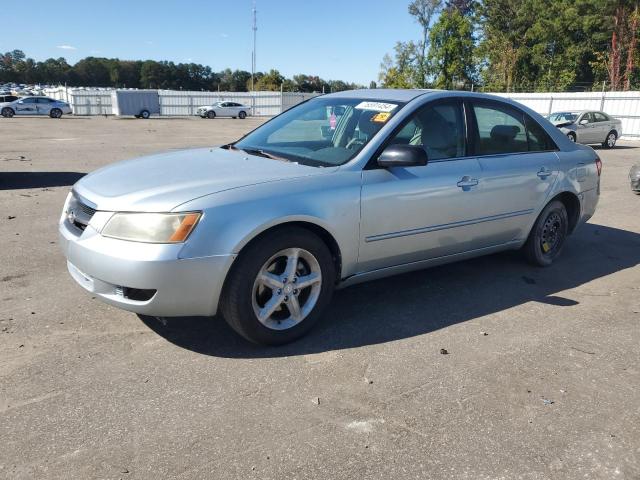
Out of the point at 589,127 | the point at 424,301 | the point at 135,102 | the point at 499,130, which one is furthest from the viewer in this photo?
the point at 135,102

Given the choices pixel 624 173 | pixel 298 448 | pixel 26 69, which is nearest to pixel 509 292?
pixel 298 448

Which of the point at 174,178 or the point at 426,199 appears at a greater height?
the point at 174,178

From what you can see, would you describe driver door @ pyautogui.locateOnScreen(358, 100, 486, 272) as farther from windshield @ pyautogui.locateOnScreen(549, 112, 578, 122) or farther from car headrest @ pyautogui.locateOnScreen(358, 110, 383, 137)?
windshield @ pyautogui.locateOnScreen(549, 112, 578, 122)

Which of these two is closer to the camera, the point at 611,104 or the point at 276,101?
the point at 611,104

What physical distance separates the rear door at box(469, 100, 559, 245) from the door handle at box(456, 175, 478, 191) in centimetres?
8

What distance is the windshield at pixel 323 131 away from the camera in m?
3.97

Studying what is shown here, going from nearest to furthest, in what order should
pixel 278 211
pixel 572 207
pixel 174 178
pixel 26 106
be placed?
pixel 278 211
pixel 174 178
pixel 572 207
pixel 26 106

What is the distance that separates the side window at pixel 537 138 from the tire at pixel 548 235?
551 millimetres

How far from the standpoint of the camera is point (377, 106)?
4.26 metres

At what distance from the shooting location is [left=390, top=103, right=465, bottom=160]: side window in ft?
13.6

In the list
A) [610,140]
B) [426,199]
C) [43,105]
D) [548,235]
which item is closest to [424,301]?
[426,199]

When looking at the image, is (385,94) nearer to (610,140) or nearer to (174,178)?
(174,178)

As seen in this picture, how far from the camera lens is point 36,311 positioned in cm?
396

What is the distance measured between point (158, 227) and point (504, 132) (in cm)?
329
